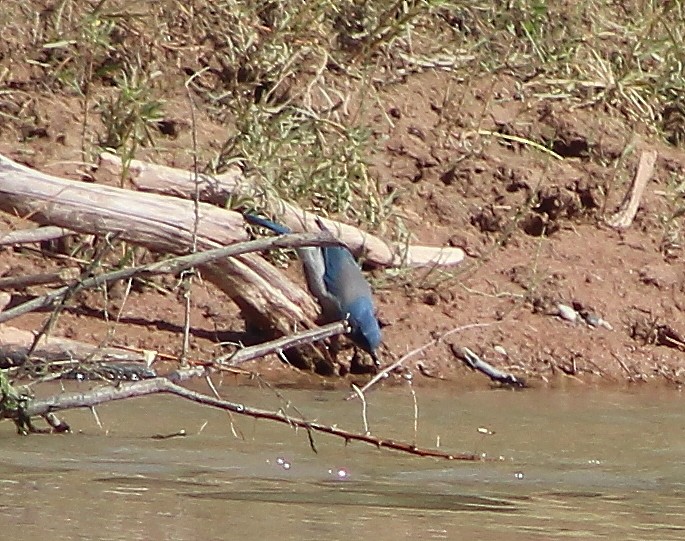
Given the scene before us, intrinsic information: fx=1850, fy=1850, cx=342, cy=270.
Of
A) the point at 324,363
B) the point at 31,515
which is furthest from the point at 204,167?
the point at 31,515

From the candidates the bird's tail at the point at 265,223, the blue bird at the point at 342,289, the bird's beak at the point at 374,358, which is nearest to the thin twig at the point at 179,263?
the bird's tail at the point at 265,223

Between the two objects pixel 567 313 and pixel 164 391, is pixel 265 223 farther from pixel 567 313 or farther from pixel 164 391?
pixel 164 391

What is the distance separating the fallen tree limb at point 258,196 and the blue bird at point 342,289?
0.08 metres

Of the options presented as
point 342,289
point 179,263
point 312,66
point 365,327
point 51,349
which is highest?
point 312,66

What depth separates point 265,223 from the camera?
5.80 metres

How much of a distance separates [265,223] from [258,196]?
1.24 ft

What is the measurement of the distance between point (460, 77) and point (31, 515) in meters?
4.32

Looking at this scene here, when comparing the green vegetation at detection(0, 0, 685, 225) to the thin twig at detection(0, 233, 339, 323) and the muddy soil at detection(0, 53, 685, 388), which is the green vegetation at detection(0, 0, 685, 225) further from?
the thin twig at detection(0, 233, 339, 323)

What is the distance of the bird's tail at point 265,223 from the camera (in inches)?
225

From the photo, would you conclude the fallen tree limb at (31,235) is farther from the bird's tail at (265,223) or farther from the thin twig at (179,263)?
the bird's tail at (265,223)

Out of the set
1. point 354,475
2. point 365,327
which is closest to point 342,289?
point 365,327

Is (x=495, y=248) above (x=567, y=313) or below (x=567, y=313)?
above

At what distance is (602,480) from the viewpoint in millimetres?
4617

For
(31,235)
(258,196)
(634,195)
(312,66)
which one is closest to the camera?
(31,235)
